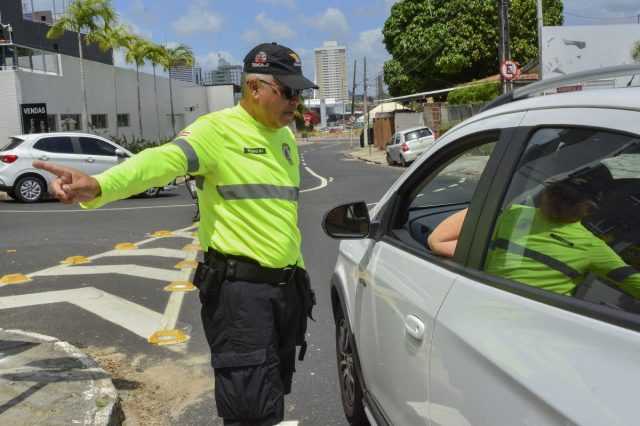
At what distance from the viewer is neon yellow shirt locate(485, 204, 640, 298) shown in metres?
1.82

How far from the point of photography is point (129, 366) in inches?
188

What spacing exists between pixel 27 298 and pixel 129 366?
2.37 m

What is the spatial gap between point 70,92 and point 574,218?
2909 cm

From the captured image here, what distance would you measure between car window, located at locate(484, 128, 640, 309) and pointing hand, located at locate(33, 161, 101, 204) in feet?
4.55

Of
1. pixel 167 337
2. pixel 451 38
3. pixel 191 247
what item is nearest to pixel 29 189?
pixel 191 247

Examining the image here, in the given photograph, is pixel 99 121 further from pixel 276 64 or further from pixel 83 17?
pixel 276 64

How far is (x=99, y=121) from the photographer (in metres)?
31.8

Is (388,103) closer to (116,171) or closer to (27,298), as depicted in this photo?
(27,298)

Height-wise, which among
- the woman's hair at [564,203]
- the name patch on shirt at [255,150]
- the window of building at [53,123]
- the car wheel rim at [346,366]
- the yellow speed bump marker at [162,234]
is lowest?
the yellow speed bump marker at [162,234]

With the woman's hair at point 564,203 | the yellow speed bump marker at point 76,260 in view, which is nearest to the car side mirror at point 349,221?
the woman's hair at point 564,203

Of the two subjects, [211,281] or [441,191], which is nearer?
[211,281]

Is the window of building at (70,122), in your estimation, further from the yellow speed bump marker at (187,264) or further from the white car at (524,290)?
the white car at (524,290)

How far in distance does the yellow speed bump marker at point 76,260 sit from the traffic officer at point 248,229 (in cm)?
588

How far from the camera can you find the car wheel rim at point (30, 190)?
15.8m
